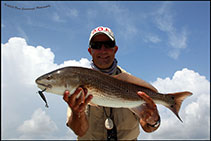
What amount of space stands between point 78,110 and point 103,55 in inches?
90.9

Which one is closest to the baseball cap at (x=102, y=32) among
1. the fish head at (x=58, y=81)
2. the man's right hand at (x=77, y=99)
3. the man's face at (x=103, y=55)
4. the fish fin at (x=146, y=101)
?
the man's face at (x=103, y=55)

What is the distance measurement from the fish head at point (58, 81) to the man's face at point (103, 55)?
2197mm

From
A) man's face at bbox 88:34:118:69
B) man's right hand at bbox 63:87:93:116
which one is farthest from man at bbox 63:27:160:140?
man's right hand at bbox 63:87:93:116

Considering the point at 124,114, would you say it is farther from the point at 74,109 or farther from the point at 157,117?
the point at 74,109

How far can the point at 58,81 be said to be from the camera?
15.9 ft

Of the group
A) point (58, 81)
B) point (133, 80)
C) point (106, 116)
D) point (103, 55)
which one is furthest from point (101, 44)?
point (58, 81)

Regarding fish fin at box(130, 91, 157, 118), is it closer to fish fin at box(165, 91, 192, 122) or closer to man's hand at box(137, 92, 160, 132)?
man's hand at box(137, 92, 160, 132)

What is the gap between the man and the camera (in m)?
6.05

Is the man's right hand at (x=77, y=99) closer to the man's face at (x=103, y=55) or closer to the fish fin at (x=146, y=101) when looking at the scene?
the fish fin at (x=146, y=101)

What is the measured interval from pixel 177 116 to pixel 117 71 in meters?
2.51

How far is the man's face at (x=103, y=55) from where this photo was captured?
700 cm

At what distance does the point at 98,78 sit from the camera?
5.25 meters

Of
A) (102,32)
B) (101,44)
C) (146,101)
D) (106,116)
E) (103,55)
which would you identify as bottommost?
(106,116)

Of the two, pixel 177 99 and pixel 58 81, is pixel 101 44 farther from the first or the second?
pixel 177 99
